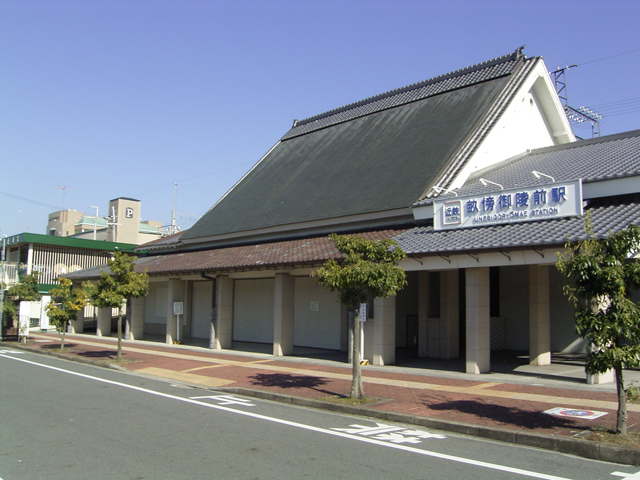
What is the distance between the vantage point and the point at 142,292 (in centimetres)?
2083

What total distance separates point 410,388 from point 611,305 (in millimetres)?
5898

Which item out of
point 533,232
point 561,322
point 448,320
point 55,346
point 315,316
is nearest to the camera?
point 533,232

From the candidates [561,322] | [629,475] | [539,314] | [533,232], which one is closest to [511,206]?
[533,232]

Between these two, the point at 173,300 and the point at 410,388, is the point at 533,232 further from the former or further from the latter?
the point at 173,300

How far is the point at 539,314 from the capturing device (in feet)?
55.6

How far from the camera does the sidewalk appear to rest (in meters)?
8.47

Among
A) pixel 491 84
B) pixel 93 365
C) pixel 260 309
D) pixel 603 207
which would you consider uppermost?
pixel 491 84

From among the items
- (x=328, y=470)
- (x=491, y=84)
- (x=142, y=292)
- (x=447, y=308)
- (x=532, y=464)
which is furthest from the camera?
(x=491, y=84)

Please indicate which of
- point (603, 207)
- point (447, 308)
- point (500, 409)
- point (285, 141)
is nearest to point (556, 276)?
point (447, 308)

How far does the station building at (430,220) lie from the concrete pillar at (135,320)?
94mm

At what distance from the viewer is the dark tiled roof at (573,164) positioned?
1534cm

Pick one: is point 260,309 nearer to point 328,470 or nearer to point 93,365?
point 93,365

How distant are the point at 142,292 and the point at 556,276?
49.4 ft

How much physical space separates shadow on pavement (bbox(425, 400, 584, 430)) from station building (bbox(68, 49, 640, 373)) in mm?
4315
